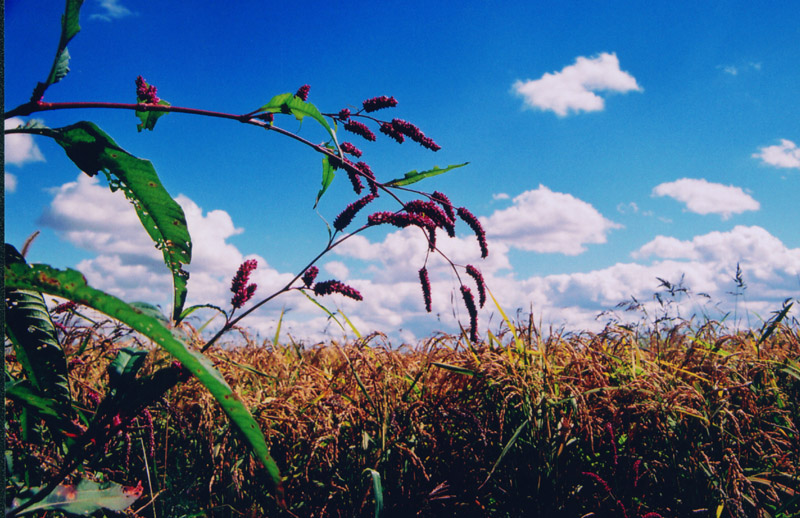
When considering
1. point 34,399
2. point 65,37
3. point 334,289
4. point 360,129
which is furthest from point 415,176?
point 34,399

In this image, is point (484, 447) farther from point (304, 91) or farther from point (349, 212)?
point (304, 91)

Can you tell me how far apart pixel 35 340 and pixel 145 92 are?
1.85ft

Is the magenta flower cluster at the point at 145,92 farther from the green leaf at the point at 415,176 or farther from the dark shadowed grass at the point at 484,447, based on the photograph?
the dark shadowed grass at the point at 484,447

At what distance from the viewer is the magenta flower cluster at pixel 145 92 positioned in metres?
1.13

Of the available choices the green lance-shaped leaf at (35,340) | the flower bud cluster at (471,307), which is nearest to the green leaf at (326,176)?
the flower bud cluster at (471,307)

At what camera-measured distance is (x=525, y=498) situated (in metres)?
1.71

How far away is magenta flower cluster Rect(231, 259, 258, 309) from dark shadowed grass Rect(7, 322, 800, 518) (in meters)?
0.48

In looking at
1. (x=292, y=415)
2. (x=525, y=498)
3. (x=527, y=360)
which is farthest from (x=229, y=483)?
(x=527, y=360)

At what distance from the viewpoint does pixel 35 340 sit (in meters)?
0.91

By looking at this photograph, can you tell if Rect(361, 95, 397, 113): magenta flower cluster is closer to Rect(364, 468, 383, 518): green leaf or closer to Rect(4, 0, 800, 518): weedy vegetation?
Rect(4, 0, 800, 518): weedy vegetation

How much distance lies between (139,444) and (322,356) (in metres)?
1.23

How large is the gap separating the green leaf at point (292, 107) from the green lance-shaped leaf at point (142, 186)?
26cm

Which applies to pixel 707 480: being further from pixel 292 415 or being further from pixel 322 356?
pixel 322 356

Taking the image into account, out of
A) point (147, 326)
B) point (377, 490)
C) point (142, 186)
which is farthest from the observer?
point (377, 490)
